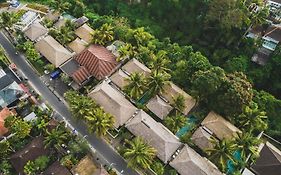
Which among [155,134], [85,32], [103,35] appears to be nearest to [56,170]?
[155,134]

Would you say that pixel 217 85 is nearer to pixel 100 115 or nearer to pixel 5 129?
pixel 100 115

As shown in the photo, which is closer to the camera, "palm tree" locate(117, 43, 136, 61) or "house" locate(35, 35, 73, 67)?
"house" locate(35, 35, 73, 67)

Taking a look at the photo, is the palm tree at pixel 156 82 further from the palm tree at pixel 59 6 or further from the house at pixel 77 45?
the palm tree at pixel 59 6

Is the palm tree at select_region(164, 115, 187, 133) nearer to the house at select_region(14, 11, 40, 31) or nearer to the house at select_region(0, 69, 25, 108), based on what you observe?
the house at select_region(0, 69, 25, 108)

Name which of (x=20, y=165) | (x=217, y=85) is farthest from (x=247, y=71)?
(x=20, y=165)

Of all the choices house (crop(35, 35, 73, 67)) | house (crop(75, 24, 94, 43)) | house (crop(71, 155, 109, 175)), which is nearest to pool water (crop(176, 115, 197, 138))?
house (crop(71, 155, 109, 175))

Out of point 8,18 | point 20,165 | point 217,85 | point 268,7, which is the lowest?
point 20,165

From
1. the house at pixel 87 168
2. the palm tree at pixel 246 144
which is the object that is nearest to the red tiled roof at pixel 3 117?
the house at pixel 87 168
